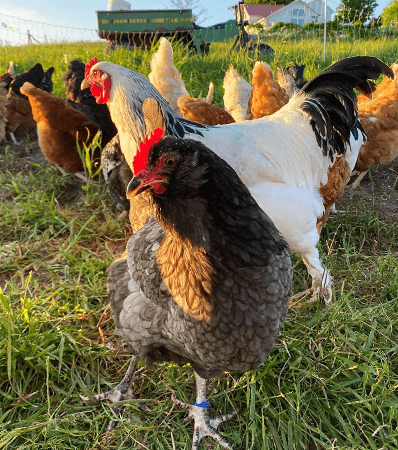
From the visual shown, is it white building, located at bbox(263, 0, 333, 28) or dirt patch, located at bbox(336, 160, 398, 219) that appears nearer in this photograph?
dirt patch, located at bbox(336, 160, 398, 219)

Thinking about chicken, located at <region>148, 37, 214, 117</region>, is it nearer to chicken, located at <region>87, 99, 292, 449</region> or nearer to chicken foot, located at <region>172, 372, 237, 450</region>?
chicken, located at <region>87, 99, 292, 449</region>

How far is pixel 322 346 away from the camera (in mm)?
2027

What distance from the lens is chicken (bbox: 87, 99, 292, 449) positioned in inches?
46.3

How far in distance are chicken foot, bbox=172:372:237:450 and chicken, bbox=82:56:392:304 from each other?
1.01m

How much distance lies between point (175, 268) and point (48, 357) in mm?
1039

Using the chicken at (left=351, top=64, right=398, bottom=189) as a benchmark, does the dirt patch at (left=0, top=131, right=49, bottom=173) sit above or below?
below

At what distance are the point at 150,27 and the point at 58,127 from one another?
694 cm

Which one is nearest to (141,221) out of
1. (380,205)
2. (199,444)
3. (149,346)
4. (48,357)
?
(149,346)

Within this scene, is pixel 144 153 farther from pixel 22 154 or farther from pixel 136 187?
pixel 22 154

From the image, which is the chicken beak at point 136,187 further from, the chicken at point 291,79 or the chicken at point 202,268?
the chicken at point 291,79

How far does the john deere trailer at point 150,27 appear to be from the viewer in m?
9.09

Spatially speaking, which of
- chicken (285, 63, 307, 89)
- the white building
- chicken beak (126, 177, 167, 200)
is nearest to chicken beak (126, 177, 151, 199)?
chicken beak (126, 177, 167, 200)

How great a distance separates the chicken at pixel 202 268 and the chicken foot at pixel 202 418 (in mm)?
17

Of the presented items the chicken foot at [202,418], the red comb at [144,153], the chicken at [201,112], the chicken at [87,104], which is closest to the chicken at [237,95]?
the chicken at [201,112]
